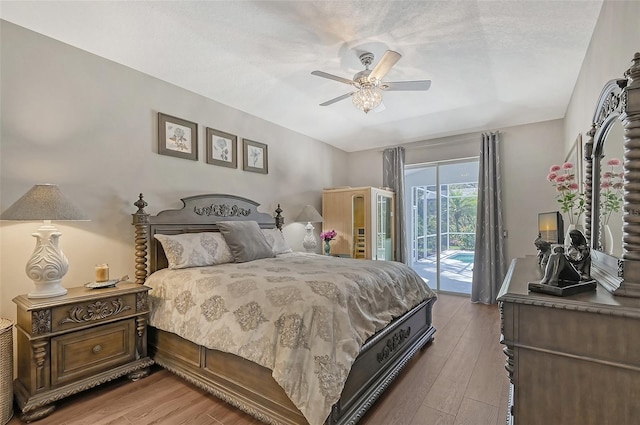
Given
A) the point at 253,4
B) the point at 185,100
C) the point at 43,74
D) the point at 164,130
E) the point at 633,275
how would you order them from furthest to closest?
1. the point at 185,100
2. the point at 164,130
3. the point at 43,74
4. the point at 253,4
5. the point at 633,275

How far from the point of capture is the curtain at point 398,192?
5.34 m

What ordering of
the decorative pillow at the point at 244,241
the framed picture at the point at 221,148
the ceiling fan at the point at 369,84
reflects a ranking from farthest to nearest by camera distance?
the framed picture at the point at 221,148 < the decorative pillow at the point at 244,241 < the ceiling fan at the point at 369,84

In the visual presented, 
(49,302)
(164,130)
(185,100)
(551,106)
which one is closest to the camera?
(49,302)

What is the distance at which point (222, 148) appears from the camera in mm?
3730

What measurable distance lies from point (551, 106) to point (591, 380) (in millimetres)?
3994

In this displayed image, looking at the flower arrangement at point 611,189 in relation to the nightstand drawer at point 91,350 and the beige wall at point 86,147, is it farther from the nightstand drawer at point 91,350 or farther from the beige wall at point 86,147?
the beige wall at point 86,147

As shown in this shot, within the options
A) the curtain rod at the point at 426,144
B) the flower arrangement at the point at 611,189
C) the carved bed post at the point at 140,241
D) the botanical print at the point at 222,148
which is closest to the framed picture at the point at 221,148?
the botanical print at the point at 222,148

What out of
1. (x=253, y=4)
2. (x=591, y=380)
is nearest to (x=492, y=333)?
(x=591, y=380)

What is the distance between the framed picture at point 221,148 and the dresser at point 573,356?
3332 mm

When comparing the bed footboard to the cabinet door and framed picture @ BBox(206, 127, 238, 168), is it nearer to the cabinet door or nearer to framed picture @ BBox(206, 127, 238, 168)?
framed picture @ BBox(206, 127, 238, 168)

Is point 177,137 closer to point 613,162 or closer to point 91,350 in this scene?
point 91,350

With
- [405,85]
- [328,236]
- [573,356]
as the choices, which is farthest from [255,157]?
[573,356]

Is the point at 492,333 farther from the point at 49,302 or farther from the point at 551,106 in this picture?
the point at 49,302

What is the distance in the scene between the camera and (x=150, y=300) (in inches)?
100
